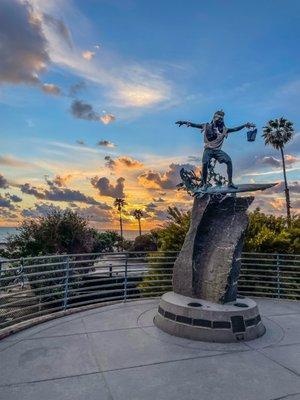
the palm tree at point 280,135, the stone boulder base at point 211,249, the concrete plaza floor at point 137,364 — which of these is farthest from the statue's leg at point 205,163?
the palm tree at point 280,135

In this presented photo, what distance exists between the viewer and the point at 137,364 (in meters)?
6.11

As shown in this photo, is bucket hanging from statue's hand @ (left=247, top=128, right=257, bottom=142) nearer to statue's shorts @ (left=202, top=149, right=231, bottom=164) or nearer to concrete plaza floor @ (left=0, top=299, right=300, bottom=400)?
statue's shorts @ (left=202, top=149, right=231, bottom=164)

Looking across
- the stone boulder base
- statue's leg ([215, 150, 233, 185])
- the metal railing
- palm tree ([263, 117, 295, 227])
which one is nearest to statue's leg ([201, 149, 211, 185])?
statue's leg ([215, 150, 233, 185])

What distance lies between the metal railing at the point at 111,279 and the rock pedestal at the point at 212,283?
1370 millimetres

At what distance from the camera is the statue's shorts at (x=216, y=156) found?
965 centimetres

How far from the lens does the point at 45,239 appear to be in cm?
2294

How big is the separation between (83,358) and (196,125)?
6.38 meters

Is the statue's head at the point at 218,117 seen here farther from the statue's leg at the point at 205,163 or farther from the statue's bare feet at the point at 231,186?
the statue's bare feet at the point at 231,186

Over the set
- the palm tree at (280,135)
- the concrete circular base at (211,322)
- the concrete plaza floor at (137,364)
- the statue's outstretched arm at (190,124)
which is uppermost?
the palm tree at (280,135)

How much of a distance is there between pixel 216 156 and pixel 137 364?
224 inches

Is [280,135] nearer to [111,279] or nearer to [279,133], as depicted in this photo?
[279,133]

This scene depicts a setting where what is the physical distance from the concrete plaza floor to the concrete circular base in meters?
0.21

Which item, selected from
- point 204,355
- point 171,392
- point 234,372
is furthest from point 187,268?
point 171,392

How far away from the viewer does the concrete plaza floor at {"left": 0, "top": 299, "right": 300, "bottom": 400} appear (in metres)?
5.16
